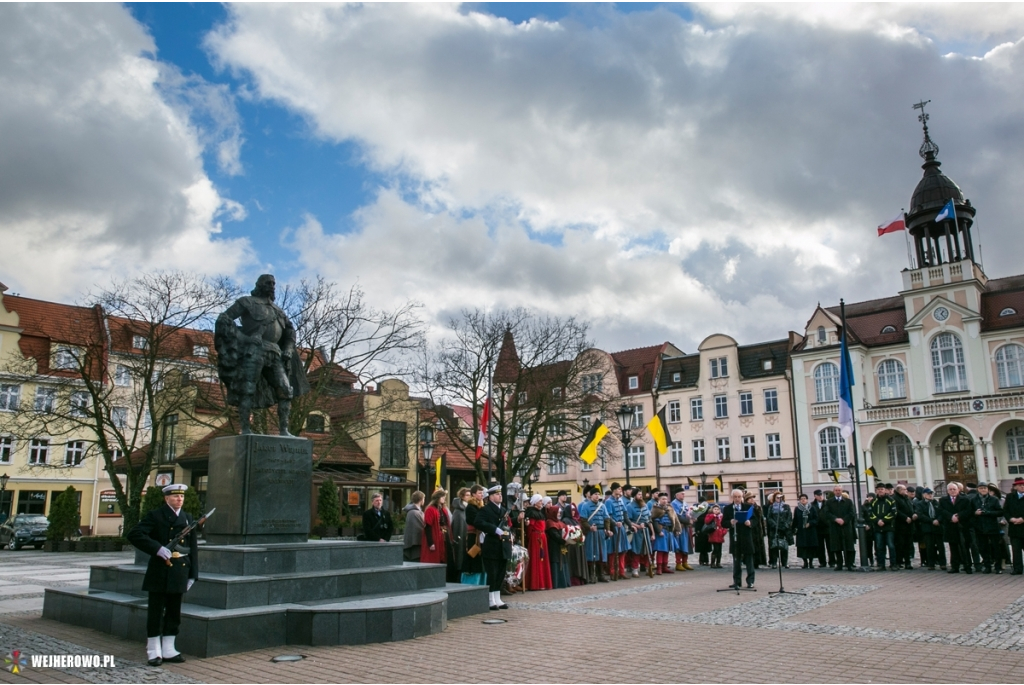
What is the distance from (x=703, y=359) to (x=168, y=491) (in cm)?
4562

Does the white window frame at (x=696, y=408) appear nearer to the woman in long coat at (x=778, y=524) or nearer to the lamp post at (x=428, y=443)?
the lamp post at (x=428, y=443)

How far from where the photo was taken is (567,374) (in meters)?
32.8

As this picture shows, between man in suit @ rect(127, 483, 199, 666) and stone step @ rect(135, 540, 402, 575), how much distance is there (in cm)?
144

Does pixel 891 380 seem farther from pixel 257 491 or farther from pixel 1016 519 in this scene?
pixel 257 491

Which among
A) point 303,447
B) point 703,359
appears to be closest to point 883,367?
point 703,359

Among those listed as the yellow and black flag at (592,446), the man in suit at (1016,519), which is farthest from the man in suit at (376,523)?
the man in suit at (1016,519)

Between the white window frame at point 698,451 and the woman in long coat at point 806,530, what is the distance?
31.2 metres

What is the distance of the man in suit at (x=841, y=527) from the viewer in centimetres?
1734

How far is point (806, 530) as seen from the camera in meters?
18.2

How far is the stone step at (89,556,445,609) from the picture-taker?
28.0ft

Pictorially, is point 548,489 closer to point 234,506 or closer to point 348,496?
point 348,496

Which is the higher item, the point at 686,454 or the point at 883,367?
the point at 883,367

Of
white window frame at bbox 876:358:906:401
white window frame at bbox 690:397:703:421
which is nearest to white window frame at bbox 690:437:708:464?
white window frame at bbox 690:397:703:421

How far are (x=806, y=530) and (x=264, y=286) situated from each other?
13.6m
